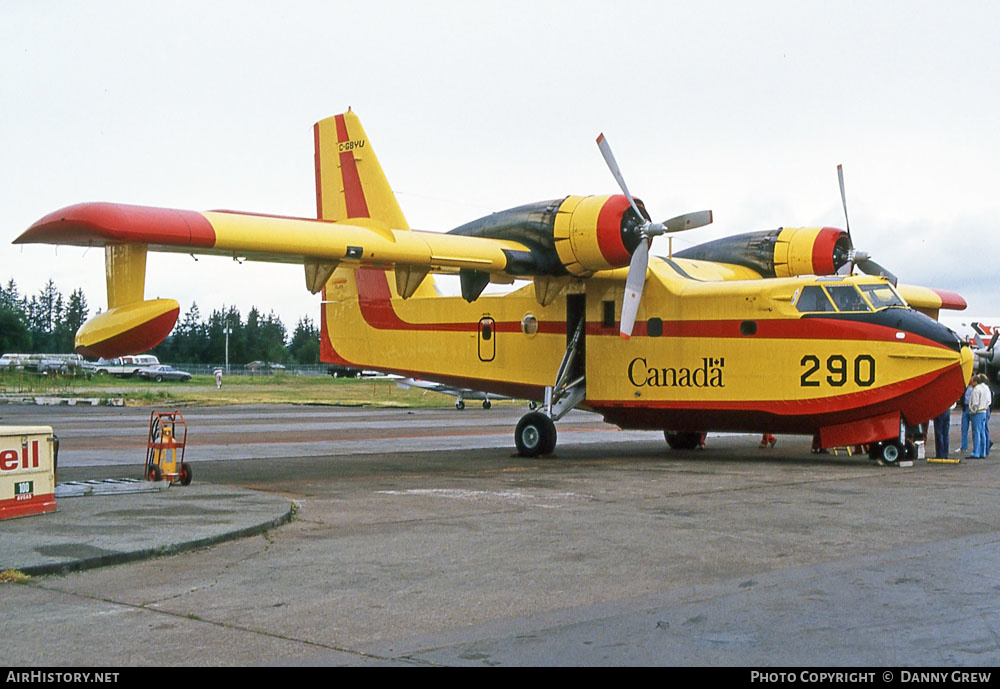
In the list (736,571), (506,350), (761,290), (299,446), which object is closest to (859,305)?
(761,290)

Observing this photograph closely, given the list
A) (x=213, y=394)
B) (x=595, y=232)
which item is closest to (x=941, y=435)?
(x=595, y=232)

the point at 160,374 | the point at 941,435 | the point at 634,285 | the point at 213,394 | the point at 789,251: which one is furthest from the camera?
the point at 160,374

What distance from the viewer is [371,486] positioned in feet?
47.1

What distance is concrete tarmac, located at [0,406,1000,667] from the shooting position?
19.3ft

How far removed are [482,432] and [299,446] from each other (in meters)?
6.81

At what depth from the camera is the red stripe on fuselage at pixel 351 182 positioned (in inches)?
849

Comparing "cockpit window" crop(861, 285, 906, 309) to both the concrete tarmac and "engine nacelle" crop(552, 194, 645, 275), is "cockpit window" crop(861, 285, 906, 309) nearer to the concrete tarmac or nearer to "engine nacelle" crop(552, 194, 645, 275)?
the concrete tarmac

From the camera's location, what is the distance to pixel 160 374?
8362 centimetres

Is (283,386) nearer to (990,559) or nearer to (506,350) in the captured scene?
(506,350)

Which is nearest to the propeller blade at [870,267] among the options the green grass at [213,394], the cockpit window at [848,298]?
the cockpit window at [848,298]

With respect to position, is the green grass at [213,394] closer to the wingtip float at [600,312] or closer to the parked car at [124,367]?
the parked car at [124,367]

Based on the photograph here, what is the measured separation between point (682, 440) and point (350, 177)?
8997 mm

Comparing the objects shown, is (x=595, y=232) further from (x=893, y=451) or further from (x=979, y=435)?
(x=979, y=435)

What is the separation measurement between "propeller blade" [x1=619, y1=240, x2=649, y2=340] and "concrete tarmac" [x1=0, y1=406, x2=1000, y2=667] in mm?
2857
